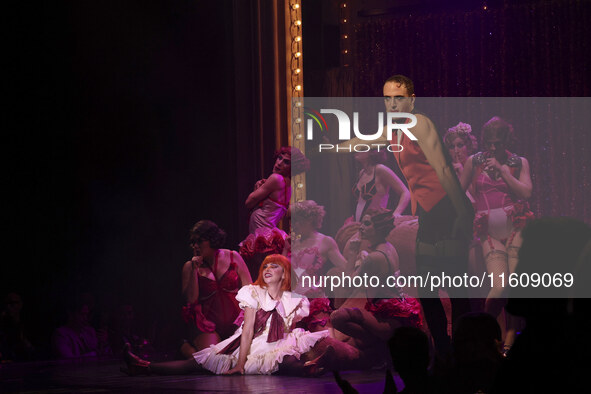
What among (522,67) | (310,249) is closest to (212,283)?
(310,249)

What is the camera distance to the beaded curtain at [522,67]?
23.2ft

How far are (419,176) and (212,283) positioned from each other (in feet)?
4.85

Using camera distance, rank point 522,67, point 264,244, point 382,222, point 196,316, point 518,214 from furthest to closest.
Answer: point 522,67
point 518,214
point 264,244
point 382,222
point 196,316

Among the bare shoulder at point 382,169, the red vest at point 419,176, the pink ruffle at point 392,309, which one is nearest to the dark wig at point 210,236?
the pink ruffle at point 392,309

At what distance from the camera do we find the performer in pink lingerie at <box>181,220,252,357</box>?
513 cm

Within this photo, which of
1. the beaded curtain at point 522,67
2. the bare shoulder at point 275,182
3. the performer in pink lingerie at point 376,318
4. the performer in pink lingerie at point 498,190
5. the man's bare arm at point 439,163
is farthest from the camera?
the beaded curtain at point 522,67

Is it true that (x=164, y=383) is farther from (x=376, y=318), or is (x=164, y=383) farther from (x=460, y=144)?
(x=460, y=144)

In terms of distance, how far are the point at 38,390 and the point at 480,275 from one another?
298 cm

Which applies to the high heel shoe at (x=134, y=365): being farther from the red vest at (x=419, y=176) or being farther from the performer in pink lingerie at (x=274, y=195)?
the red vest at (x=419, y=176)

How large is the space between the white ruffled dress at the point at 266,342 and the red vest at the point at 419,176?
92 centimetres

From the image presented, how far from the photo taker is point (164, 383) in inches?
175

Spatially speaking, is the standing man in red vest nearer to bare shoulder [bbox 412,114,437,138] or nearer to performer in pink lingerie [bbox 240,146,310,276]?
bare shoulder [bbox 412,114,437,138]

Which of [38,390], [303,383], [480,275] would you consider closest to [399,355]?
[303,383]

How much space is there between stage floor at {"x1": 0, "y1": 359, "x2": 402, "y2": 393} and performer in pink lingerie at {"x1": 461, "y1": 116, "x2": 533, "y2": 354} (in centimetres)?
150
